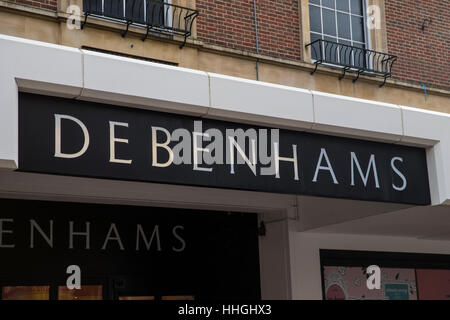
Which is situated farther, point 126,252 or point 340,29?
point 340,29

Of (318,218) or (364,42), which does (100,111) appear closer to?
(318,218)

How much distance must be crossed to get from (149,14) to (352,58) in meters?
4.02

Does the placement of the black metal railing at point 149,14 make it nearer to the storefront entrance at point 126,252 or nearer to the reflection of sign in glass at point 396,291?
the storefront entrance at point 126,252

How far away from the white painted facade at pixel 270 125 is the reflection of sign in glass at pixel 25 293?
1.27 m

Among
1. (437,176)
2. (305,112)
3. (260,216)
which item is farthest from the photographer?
(260,216)

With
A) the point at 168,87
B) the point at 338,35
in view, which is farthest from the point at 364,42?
the point at 168,87

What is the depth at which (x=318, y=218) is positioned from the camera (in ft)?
39.7

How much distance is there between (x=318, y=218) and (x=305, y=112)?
10.6 feet

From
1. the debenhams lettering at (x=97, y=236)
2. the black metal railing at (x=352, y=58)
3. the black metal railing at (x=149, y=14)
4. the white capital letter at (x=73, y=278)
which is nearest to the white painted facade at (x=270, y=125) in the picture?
the debenhams lettering at (x=97, y=236)

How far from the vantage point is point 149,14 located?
12.1 m

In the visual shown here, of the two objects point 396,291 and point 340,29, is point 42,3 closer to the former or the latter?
point 340,29

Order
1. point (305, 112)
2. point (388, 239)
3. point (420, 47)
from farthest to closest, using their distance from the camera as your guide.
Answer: point (420, 47) → point (388, 239) → point (305, 112)

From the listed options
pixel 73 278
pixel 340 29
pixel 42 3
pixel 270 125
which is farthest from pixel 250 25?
pixel 73 278

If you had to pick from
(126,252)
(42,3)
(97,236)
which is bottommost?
(126,252)
